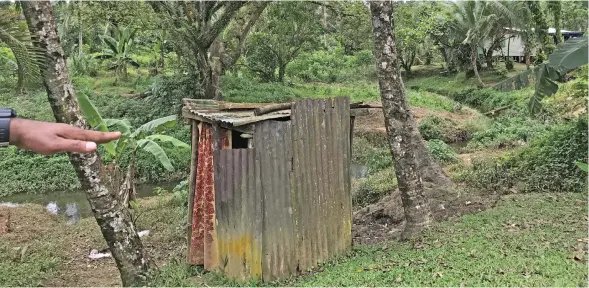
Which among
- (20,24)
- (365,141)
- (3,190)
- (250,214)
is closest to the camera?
(20,24)

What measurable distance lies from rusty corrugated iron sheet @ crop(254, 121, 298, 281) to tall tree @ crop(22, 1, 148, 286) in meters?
1.48

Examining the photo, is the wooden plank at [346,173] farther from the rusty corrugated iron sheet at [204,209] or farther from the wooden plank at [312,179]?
the rusty corrugated iron sheet at [204,209]

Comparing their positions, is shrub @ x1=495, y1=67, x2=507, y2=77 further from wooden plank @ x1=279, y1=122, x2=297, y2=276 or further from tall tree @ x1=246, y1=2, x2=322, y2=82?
wooden plank @ x1=279, y1=122, x2=297, y2=276

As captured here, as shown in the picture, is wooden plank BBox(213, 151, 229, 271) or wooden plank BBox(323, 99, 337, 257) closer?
wooden plank BBox(213, 151, 229, 271)

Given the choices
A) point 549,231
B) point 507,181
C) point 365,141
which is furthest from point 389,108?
point 365,141

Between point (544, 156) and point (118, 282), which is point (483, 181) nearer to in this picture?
point (544, 156)

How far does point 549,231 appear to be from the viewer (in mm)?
5391

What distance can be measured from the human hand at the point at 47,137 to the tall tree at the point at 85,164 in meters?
3.68

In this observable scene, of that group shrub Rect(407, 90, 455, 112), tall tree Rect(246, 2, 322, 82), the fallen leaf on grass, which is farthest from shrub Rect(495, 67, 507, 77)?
the fallen leaf on grass

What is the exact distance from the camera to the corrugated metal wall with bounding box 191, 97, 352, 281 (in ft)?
17.6

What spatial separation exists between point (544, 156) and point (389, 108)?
3.57 m

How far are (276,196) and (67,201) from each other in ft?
29.6

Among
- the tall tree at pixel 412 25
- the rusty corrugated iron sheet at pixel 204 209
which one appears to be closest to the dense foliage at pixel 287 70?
the tall tree at pixel 412 25

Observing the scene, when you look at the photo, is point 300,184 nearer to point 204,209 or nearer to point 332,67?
point 204,209
